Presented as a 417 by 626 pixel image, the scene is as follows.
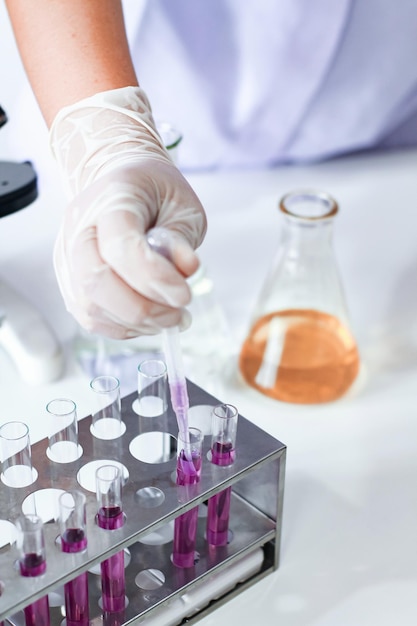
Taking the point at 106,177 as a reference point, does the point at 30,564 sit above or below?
below

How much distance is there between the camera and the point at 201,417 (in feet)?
2.33

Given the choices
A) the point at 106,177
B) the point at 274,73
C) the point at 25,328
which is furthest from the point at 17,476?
the point at 274,73

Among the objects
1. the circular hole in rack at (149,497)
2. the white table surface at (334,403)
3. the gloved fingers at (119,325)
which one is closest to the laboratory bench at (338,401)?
the white table surface at (334,403)

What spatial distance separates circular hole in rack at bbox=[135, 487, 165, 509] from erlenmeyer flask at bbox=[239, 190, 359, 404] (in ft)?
0.82

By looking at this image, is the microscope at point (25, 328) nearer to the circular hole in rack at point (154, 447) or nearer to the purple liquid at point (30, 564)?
the circular hole in rack at point (154, 447)

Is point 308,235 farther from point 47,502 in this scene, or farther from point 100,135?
point 47,502

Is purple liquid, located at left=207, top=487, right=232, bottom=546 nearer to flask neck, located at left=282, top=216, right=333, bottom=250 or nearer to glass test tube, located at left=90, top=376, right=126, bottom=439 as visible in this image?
glass test tube, located at left=90, top=376, right=126, bottom=439

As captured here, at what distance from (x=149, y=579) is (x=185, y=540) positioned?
37mm

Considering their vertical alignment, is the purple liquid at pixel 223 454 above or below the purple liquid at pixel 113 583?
above

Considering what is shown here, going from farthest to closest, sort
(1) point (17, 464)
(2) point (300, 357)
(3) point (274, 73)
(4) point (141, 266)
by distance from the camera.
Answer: (3) point (274, 73) < (2) point (300, 357) < (1) point (17, 464) < (4) point (141, 266)

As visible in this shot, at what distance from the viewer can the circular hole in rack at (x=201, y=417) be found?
2.33 ft

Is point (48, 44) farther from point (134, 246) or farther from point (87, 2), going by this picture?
point (134, 246)

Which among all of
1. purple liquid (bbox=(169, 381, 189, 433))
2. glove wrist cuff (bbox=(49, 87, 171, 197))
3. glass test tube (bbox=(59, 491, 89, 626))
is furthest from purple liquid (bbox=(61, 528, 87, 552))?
glove wrist cuff (bbox=(49, 87, 171, 197))

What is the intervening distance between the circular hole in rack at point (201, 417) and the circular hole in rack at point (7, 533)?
156mm
